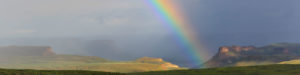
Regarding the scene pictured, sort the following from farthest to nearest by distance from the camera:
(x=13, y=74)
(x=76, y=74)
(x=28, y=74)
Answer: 1. (x=76, y=74)
2. (x=28, y=74)
3. (x=13, y=74)

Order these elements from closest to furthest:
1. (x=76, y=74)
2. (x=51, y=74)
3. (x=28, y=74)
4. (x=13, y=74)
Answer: (x=13, y=74), (x=28, y=74), (x=51, y=74), (x=76, y=74)

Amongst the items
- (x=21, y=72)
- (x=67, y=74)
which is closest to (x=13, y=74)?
(x=21, y=72)

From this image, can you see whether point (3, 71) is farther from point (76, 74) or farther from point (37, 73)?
point (76, 74)

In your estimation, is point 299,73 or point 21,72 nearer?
point 21,72

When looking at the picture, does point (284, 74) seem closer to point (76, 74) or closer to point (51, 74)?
point (76, 74)

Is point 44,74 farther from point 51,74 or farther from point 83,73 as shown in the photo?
point 83,73

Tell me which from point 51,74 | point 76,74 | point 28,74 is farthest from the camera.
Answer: point 76,74

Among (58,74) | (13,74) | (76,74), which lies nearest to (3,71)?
(13,74)

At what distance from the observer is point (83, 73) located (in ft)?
652

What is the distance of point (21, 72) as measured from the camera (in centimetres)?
16300

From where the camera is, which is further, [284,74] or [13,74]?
[284,74]

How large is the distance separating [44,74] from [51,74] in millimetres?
4365

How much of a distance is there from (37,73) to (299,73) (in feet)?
544

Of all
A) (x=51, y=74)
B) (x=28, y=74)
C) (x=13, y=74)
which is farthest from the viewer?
(x=51, y=74)
